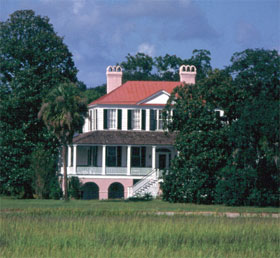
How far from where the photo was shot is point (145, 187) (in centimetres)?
4938

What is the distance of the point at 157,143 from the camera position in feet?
167

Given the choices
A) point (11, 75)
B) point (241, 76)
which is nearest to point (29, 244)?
point (11, 75)

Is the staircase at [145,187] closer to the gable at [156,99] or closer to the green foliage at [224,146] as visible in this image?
the green foliage at [224,146]

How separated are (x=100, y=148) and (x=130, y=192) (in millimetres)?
5933

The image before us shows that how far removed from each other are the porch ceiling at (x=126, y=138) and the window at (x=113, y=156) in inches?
50.7

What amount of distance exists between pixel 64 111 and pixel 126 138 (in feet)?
33.9

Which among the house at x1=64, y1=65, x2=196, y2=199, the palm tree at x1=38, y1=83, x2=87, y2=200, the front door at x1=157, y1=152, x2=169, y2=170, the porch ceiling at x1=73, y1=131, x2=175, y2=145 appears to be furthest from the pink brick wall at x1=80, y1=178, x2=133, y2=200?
the palm tree at x1=38, y1=83, x2=87, y2=200

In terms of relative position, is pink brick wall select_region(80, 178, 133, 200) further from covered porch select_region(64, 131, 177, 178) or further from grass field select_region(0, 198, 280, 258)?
grass field select_region(0, 198, 280, 258)

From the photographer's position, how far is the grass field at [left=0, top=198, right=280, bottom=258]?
61.2 feet

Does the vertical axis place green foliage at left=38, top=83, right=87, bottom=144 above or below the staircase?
above

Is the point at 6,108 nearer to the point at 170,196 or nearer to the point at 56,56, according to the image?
the point at 56,56

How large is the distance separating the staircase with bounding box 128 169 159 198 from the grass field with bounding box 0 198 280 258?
63.3 ft

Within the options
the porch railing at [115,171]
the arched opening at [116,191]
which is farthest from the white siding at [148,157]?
the porch railing at [115,171]

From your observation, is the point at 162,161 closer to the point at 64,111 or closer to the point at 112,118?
the point at 112,118
